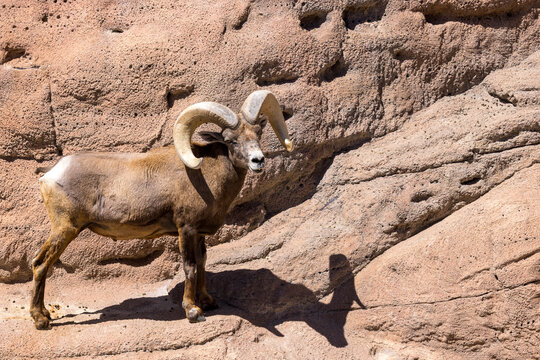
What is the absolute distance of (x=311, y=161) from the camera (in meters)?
8.95

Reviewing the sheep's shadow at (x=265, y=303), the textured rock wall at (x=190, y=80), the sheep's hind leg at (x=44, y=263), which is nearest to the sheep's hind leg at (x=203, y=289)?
the sheep's shadow at (x=265, y=303)

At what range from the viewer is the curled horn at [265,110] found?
7.26 m

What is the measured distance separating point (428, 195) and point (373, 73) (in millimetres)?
1858

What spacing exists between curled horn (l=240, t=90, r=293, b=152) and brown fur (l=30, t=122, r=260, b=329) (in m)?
0.14

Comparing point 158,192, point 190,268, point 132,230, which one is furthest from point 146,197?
point 190,268

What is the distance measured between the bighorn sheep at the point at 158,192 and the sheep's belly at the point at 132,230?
0.01 meters

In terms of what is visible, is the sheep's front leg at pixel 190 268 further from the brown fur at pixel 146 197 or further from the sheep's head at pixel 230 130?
the sheep's head at pixel 230 130

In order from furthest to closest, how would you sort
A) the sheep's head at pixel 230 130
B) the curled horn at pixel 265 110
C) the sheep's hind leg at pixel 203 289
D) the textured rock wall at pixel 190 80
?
the textured rock wall at pixel 190 80 → the sheep's hind leg at pixel 203 289 → the curled horn at pixel 265 110 → the sheep's head at pixel 230 130

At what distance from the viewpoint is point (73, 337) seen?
24.2 ft

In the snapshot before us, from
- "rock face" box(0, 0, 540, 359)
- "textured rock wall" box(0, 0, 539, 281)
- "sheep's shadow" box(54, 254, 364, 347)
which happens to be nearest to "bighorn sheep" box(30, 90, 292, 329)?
"sheep's shadow" box(54, 254, 364, 347)

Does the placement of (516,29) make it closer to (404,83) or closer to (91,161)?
(404,83)

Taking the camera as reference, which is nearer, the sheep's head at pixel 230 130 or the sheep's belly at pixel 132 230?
the sheep's head at pixel 230 130

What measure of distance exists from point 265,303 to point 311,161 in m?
1.99

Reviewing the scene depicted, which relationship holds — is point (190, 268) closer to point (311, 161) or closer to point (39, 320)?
point (39, 320)
